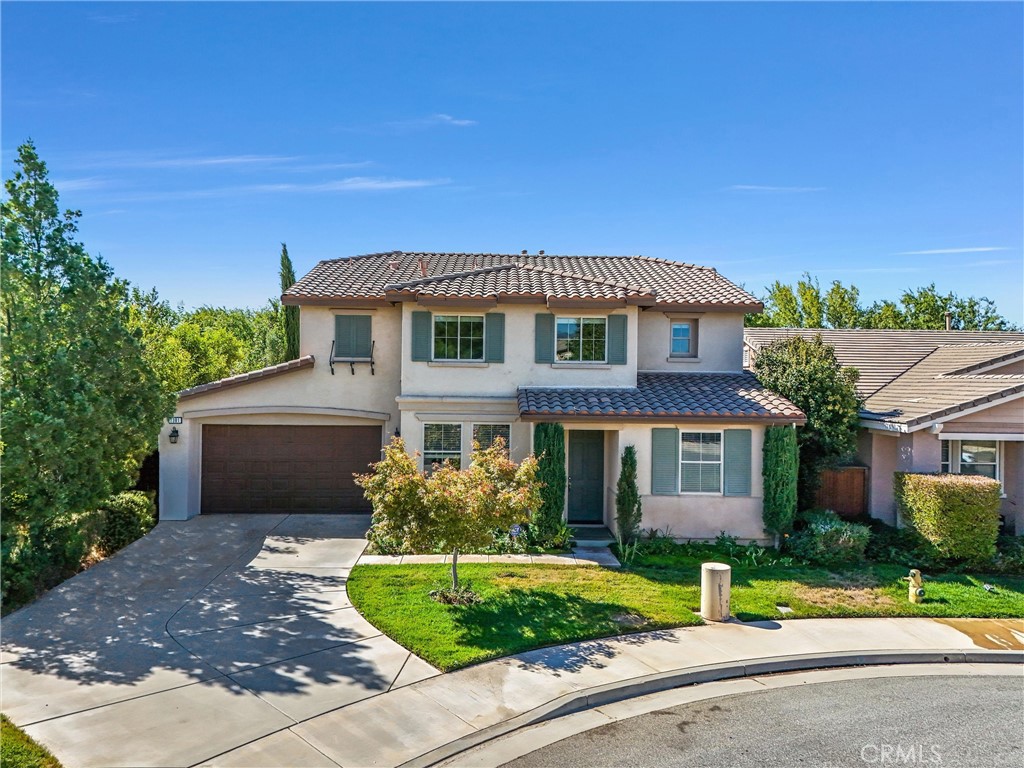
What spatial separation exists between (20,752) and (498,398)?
10752mm

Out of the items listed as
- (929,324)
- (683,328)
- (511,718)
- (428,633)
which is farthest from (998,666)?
(929,324)

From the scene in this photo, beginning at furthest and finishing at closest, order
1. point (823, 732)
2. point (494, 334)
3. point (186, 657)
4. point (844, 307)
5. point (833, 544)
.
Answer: point (844, 307) → point (494, 334) → point (833, 544) → point (186, 657) → point (823, 732)

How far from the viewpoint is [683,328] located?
17.1 metres

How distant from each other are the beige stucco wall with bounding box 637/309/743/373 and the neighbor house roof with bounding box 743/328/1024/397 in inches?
119

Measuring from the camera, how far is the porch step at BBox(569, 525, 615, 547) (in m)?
13.9

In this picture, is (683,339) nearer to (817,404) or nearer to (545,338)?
(817,404)

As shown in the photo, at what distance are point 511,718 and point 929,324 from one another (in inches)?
1688

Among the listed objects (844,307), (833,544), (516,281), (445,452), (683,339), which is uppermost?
(844,307)

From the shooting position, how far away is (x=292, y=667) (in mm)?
7766

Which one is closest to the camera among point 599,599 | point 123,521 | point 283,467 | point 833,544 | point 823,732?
point 823,732

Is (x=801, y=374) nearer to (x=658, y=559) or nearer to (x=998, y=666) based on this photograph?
(x=658, y=559)

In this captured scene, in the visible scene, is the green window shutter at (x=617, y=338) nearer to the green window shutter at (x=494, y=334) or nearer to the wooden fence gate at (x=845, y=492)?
the green window shutter at (x=494, y=334)

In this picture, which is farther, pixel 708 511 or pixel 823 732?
pixel 708 511

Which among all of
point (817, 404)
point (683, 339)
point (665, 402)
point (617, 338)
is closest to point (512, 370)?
point (617, 338)
